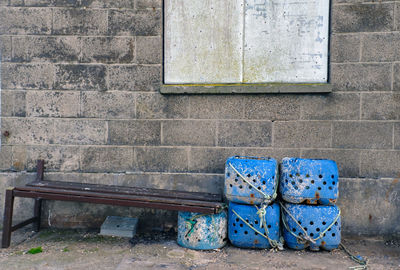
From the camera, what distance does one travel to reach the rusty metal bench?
312cm

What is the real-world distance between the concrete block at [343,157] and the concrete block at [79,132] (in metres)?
2.29

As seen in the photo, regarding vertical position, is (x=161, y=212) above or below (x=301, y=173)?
below

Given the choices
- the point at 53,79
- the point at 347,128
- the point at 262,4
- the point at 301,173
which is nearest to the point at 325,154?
the point at 347,128

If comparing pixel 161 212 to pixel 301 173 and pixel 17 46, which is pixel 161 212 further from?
pixel 17 46

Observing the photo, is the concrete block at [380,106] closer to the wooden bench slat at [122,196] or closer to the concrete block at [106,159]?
the wooden bench slat at [122,196]

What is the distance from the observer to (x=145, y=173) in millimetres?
3760

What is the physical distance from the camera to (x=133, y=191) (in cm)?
340

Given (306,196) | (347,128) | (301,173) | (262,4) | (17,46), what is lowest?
(306,196)

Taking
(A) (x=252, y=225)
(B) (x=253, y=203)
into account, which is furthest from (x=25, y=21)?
(A) (x=252, y=225)

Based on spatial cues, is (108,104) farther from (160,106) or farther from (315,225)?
(315,225)

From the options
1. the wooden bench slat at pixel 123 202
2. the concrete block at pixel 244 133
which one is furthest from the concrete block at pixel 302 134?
the wooden bench slat at pixel 123 202

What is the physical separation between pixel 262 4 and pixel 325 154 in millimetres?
1755

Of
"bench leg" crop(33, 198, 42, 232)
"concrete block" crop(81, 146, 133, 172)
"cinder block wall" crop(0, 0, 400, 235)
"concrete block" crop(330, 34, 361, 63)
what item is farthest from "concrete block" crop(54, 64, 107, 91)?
"concrete block" crop(330, 34, 361, 63)

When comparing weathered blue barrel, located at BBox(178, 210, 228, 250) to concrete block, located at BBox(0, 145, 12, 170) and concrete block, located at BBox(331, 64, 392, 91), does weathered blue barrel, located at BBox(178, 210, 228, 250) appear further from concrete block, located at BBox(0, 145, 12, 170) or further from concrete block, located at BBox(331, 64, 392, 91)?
concrete block, located at BBox(0, 145, 12, 170)
